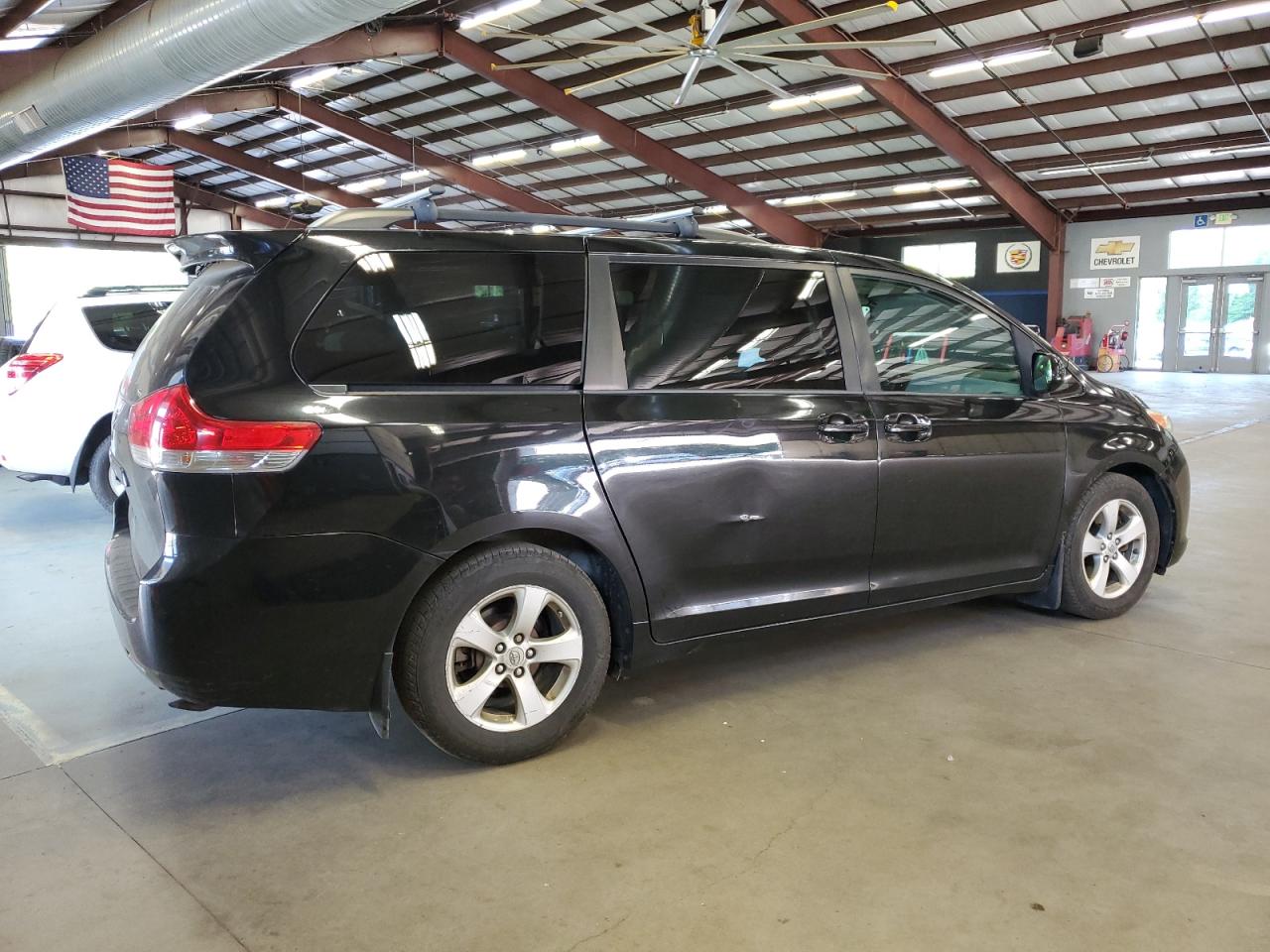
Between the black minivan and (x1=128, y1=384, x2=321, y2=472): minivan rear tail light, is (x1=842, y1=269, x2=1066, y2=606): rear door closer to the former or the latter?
the black minivan

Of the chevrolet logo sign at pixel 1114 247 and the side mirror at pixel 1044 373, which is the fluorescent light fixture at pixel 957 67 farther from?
the side mirror at pixel 1044 373

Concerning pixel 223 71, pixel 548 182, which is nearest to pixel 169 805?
pixel 223 71

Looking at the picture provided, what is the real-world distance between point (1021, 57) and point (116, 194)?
15.9 meters

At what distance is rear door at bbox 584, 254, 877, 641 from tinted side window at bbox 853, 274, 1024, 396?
Answer: 0.16 metres

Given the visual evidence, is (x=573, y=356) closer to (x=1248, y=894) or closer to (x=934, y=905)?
(x=934, y=905)

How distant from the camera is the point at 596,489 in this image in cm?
263

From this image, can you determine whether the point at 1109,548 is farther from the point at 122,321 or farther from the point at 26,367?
the point at 26,367

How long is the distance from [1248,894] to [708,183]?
69.5ft

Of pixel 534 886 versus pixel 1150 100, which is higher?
pixel 1150 100

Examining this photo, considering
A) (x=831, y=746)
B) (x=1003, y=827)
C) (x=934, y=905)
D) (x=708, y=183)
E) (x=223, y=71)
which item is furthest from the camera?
(x=708, y=183)

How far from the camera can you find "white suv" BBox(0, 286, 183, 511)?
5648 mm

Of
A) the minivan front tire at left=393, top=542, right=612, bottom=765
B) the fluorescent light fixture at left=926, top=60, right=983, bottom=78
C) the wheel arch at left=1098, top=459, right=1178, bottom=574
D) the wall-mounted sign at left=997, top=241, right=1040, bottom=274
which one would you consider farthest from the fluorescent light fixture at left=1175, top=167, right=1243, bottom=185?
the minivan front tire at left=393, top=542, right=612, bottom=765

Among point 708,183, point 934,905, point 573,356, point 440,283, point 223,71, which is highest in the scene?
point 708,183

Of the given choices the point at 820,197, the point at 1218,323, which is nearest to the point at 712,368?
the point at 820,197
